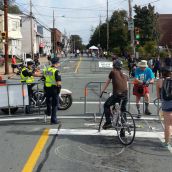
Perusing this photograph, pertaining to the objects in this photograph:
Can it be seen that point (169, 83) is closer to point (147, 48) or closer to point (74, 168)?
point (74, 168)

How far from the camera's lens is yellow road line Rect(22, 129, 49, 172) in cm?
704

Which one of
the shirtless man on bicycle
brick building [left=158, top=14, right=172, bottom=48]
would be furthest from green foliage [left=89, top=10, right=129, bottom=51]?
the shirtless man on bicycle

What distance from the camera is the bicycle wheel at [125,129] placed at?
873cm

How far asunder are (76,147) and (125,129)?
1.12 meters

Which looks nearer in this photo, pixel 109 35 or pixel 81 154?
pixel 81 154

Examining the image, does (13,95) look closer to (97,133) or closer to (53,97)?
(53,97)

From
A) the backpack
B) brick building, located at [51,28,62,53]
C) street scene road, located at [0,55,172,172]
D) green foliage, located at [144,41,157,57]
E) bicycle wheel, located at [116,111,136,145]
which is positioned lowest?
street scene road, located at [0,55,172,172]

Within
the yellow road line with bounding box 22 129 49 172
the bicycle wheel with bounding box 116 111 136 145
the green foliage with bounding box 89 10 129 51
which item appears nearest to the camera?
the yellow road line with bounding box 22 129 49 172

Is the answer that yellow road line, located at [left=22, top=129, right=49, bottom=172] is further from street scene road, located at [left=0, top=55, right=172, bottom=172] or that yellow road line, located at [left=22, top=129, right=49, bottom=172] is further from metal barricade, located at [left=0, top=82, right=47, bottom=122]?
metal barricade, located at [left=0, top=82, right=47, bottom=122]

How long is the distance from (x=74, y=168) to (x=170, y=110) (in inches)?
102

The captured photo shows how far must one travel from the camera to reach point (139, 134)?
32.3ft

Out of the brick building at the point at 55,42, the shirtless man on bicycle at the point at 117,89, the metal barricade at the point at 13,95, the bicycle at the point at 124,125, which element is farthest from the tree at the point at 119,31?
the bicycle at the point at 124,125

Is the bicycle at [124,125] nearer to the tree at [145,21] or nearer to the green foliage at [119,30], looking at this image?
the tree at [145,21]

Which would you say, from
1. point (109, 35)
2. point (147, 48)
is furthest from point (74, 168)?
point (109, 35)
